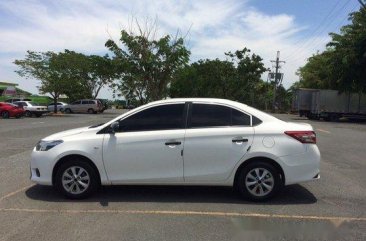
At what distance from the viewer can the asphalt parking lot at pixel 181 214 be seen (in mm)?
5855

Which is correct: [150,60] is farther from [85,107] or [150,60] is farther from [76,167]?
[85,107]

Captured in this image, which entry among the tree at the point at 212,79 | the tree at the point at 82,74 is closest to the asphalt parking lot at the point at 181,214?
the tree at the point at 82,74

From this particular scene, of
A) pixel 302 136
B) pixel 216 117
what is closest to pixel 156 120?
pixel 216 117

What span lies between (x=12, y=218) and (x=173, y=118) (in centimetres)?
277

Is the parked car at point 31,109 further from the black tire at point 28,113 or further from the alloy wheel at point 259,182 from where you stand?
the alloy wheel at point 259,182

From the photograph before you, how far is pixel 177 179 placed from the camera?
748 centimetres

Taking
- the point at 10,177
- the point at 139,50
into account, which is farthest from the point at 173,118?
the point at 139,50

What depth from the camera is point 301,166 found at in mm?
7488

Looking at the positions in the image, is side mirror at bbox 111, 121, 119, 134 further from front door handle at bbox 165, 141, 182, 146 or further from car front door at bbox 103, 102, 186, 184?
front door handle at bbox 165, 141, 182, 146

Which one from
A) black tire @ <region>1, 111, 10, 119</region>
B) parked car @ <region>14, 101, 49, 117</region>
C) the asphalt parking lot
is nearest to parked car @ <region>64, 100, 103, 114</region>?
parked car @ <region>14, 101, 49, 117</region>

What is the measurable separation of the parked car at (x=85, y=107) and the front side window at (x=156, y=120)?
47321 mm

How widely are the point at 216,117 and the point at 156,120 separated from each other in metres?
0.95

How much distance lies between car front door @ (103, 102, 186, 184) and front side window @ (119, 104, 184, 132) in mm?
16

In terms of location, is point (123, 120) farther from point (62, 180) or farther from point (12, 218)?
point (12, 218)
